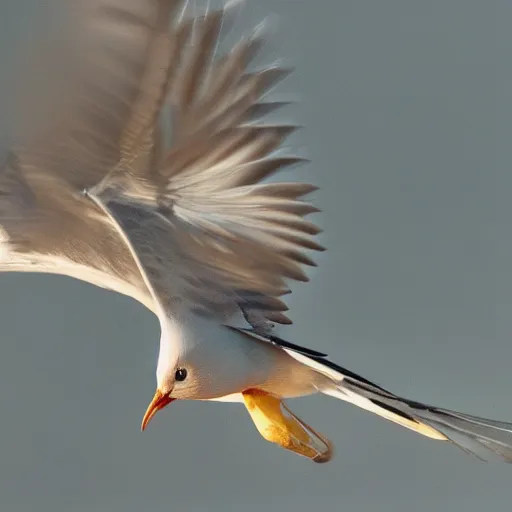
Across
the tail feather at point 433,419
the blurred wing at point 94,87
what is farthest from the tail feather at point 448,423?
the blurred wing at point 94,87

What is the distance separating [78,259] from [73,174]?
0.32 feet

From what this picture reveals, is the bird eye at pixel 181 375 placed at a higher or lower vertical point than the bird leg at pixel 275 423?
higher

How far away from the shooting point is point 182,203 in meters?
0.51

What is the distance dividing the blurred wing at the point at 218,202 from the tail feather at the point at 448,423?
3.1 inches

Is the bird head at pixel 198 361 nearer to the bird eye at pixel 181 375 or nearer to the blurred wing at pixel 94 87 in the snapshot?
the bird eye at pixel 181 375

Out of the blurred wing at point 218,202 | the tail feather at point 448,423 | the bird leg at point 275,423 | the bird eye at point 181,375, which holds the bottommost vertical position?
the bird leg at point 275,423

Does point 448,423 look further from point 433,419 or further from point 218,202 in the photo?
point 218,202

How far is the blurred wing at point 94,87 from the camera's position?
40 centimetres

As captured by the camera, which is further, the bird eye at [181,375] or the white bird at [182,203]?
the bird eye at [181,375]

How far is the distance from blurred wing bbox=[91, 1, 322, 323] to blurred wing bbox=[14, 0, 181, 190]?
0.6 inches

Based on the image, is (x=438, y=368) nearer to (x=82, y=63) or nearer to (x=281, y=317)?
(x=281, y=317)

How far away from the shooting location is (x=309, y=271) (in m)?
0.56

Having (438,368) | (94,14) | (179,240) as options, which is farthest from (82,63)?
(438,368)

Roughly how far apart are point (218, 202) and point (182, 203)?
0.06 ft
